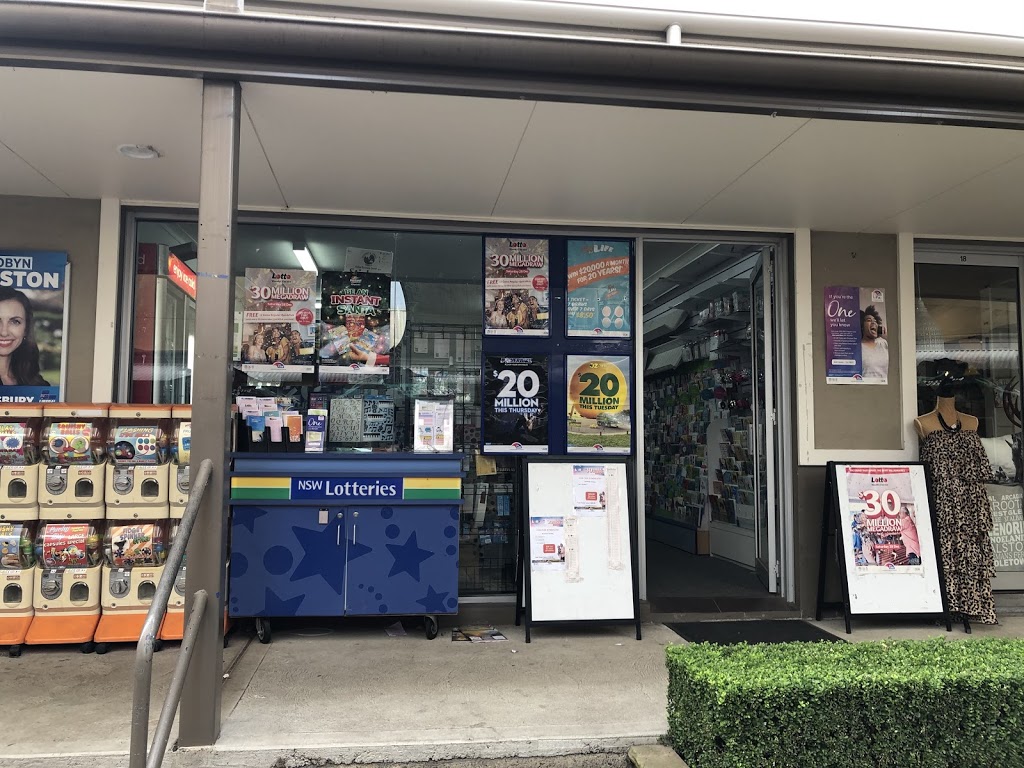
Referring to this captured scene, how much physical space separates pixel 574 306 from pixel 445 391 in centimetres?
118

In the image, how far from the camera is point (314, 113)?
3.68 meters

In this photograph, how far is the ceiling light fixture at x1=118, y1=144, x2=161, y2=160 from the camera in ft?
13.6

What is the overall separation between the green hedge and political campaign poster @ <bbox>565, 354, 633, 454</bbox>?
2528 millimetres

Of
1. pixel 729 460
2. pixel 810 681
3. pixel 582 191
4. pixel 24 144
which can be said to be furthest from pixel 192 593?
pixel 729 460

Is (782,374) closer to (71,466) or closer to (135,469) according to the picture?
(135,469)

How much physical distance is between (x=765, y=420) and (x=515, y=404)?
218 cm

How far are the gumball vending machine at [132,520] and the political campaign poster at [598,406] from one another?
110 inches

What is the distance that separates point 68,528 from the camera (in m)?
4.46

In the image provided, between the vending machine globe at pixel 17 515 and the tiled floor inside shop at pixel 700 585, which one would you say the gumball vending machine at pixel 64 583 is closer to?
the vending machine globe at pixel 17 515

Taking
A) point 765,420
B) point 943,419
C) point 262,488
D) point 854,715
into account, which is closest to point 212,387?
point 262,488

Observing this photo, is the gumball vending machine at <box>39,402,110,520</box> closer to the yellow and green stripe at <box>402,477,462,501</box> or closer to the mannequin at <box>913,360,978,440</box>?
the yellow and green stripe at <box>402,477,462,501</box>

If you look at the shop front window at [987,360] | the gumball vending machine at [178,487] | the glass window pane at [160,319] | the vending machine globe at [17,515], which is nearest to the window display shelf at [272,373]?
the glass window pane at [160,319]

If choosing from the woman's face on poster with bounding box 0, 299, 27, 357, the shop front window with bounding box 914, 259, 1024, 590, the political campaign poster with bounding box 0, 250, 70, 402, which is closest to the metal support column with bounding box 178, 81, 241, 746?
the political campaign poster with bounding box 0, 250, 70, 402

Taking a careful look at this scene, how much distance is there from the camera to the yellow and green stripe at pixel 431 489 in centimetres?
481
